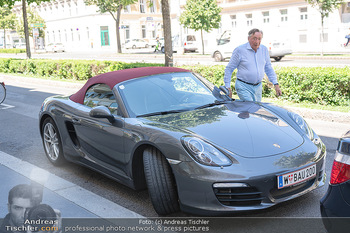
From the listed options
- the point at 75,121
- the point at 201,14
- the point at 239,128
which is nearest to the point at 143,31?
the point at 201,14

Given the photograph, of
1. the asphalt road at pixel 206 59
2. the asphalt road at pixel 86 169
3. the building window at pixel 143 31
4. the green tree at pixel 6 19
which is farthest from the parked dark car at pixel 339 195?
the green tree at pixel 6 19

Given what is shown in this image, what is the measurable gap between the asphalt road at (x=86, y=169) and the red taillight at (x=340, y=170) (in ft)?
4.14

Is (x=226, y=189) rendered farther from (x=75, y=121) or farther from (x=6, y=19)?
(x=6, y=19)

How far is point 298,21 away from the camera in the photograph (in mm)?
39562

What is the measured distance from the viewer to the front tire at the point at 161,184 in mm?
3994

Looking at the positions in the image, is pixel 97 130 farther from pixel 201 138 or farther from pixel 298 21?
pixel 298 21

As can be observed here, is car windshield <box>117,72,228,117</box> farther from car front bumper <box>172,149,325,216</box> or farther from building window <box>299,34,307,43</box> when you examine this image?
building window <box>299,34,307,43</box>

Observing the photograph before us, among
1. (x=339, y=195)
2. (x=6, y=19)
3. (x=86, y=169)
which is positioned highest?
(x=6, y=19)

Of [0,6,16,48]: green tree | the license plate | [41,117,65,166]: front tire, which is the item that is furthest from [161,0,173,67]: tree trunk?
[0,6,16,48]: green tree

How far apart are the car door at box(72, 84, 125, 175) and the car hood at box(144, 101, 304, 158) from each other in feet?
1.42

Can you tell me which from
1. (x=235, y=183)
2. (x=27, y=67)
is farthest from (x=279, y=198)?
(x=27, y=67)

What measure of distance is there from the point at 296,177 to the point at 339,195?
963mm

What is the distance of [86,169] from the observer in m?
5.95

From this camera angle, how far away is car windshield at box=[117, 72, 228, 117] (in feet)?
15.6
